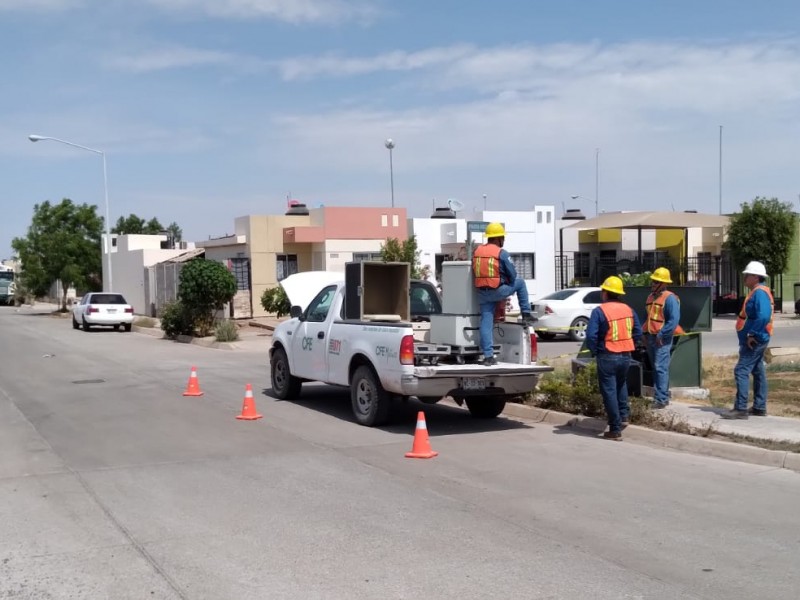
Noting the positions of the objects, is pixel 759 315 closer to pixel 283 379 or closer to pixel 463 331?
pixel 463 331

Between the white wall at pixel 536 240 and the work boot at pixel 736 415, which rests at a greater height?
the white wall at pixel 536 240

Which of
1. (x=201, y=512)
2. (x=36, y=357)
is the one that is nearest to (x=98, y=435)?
(x=201, y=512)

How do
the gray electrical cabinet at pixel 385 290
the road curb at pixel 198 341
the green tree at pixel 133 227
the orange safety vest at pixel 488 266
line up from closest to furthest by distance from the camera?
the orange safety vest at pixel 488 266 → the gray electrical cabinet at pixel 385 290 → the road curb at pixel 198 341 → the green tree at pixel 133 227

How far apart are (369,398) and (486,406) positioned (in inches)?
68.7

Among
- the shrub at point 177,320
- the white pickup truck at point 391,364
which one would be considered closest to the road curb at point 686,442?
the white pickup truck at point 391,364

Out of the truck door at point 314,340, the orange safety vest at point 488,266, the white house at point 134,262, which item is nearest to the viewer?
the orange safety vest at point 488,266

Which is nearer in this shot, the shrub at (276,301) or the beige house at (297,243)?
the shrub at (276,301)

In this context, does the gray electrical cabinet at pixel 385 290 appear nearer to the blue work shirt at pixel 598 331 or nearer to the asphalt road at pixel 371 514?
the asphalt road at pixel 371 514

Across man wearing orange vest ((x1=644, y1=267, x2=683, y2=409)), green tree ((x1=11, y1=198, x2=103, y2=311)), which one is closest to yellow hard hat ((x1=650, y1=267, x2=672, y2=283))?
man wearing orange vest ((x1=644, y1=267, x2=683, y2=409))

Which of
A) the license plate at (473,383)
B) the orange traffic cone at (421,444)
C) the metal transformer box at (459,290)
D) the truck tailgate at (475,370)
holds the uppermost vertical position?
the metal transformer box at (459,290)

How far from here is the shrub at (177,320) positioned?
27.6 metres

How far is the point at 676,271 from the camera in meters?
33.5

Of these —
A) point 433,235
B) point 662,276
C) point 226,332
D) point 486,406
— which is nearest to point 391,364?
point 486,406

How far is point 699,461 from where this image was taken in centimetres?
891
